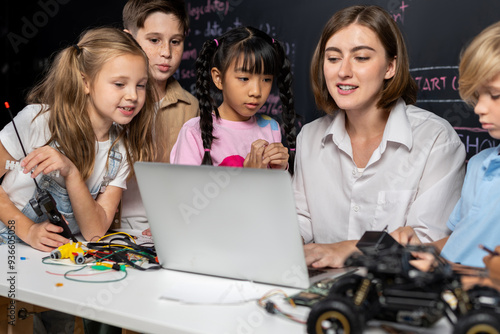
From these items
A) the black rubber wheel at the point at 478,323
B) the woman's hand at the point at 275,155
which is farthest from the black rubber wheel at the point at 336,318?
the woman's hand at the point at 275,155

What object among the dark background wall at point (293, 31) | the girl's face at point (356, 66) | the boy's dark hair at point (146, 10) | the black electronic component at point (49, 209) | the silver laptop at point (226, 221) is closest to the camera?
the silver laptop at point (226, 221)

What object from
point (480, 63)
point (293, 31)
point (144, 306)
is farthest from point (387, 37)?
point (293, 31)

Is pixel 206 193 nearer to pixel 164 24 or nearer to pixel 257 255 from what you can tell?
pixel 257 255

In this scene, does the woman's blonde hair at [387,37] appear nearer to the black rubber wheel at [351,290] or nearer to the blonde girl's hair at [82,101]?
the blonde girl's hair at [82,101]

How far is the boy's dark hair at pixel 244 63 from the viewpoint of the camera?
1.92 metres

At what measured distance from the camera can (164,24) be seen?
93.3 inches

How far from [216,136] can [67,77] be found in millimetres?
551

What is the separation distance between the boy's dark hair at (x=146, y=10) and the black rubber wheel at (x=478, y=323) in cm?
193

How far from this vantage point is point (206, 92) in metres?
2.03

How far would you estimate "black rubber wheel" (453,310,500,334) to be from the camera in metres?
0.78

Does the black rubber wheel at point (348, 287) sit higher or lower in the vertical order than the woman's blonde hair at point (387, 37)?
lower

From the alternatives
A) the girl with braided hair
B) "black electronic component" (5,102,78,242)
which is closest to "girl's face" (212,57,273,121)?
the girl with braided hair

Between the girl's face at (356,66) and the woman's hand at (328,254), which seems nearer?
the woman's hand at (328,254)

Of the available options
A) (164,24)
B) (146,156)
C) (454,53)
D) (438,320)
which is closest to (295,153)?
(146,156)
